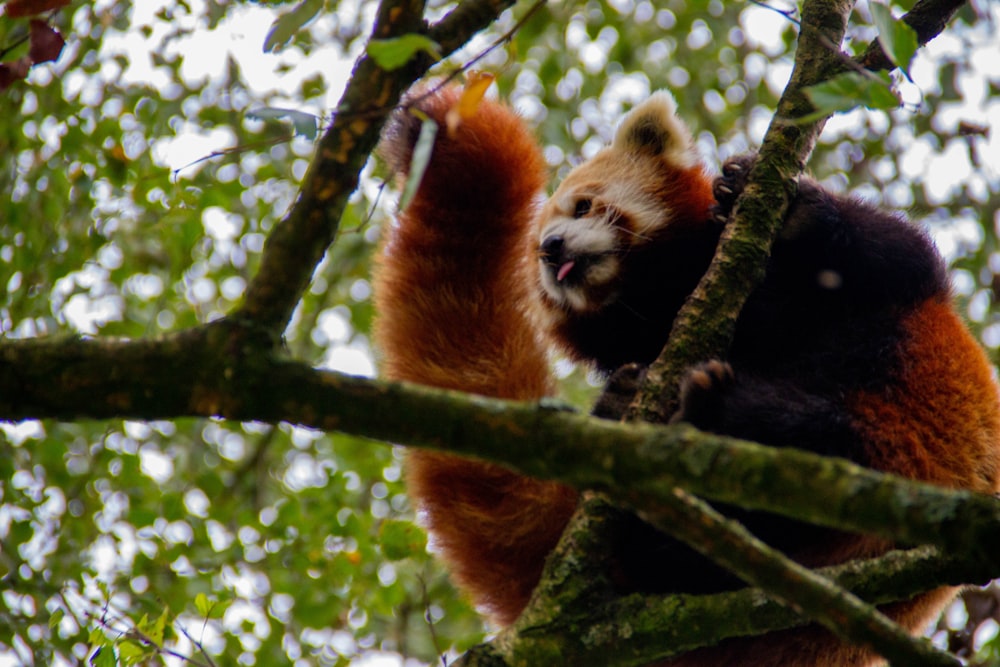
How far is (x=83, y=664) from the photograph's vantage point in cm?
390

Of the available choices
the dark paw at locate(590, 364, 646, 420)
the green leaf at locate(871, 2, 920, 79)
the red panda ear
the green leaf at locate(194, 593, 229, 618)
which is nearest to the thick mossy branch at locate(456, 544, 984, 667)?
the dark paw at locate(590, 364, 646, 420)

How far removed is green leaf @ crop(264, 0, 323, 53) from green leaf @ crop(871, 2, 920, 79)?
1.43 meters

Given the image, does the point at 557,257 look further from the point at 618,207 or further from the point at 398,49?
the point at 398,49

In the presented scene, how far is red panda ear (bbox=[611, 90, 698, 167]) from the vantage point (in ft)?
17.0

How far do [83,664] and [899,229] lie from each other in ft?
13.4

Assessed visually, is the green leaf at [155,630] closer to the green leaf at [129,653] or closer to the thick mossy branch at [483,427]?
the green leaf at [129,653]

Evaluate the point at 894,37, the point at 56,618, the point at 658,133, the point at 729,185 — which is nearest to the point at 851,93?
the point at 894,37

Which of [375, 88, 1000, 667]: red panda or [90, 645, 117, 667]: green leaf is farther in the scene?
[375, 88, 1000, 667]: red panda

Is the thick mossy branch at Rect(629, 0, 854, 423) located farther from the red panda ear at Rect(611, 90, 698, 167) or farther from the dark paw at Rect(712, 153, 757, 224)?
the red panda ear at Rect(611, 90, 698, 167)

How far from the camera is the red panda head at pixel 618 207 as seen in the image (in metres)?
4.61

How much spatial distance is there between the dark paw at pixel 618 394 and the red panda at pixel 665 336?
0.36 metres

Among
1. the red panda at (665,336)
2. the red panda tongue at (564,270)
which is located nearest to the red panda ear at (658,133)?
the red panda at (665,336)

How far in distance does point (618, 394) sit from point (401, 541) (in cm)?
116

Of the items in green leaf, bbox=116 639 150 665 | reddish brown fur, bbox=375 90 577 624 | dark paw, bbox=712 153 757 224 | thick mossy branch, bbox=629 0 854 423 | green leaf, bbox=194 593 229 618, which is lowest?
green leaf, bbox=194 593 229 618
